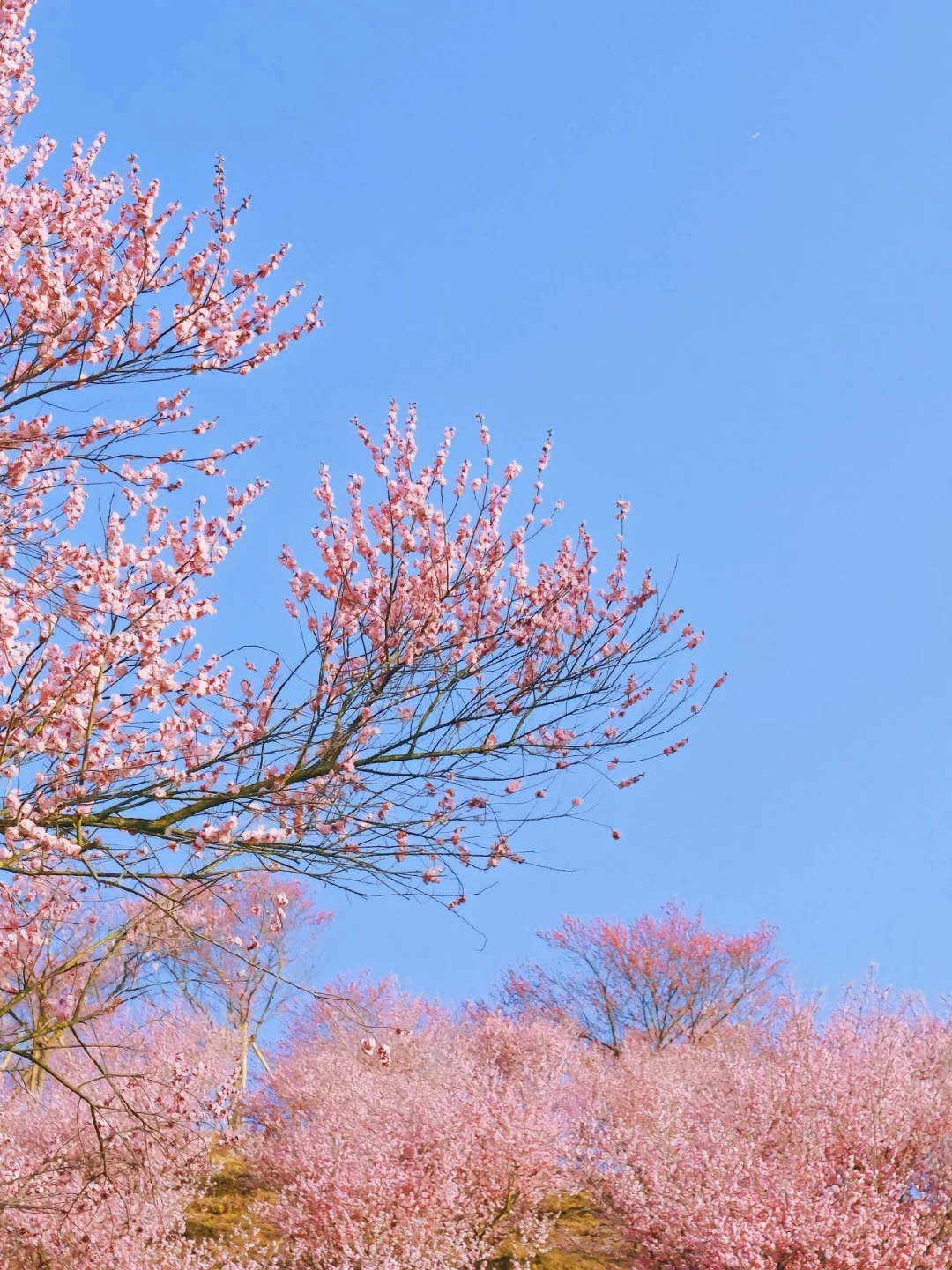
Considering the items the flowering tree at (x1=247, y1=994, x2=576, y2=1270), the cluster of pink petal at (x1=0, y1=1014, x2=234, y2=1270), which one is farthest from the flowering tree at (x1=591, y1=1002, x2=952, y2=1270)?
the cluster of pink petal at (x1=0, y1=1014, x2=234, y2=1270)

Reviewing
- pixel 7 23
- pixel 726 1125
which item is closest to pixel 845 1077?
pixel 726 1125

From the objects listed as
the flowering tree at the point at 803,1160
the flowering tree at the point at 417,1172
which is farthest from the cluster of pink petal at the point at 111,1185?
the flowering tree at the point at 803,1160

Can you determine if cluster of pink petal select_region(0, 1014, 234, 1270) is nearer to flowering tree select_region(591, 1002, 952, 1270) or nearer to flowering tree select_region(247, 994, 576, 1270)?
flowering tree select_region(247, 994, 576, 1270)

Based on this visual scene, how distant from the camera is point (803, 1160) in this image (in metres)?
9.04

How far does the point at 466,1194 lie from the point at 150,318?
8.36 m

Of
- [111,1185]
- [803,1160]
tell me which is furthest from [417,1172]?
[803,1160]

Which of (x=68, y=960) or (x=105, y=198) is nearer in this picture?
(x=68, y=960)


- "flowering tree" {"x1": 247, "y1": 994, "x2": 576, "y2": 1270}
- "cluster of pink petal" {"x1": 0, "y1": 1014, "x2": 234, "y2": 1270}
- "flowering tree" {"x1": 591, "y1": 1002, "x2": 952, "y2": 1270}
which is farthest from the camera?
"flowering tree" {"x1": 247, "y1": 994, "x2": 576, "y2": 1270}

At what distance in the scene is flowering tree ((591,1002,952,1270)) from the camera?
25.9ft

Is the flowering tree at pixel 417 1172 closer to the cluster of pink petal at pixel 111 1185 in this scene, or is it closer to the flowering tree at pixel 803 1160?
the flowering tree at pixel 803 1160

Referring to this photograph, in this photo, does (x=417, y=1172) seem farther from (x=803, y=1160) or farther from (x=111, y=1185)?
(x=803, y=1160)

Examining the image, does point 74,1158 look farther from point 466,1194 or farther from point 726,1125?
point 726,1125

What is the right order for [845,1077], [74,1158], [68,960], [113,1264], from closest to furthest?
[68,960] → [74,1158] → [113,1264] → [845,1077]

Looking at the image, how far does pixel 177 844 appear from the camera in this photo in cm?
628
